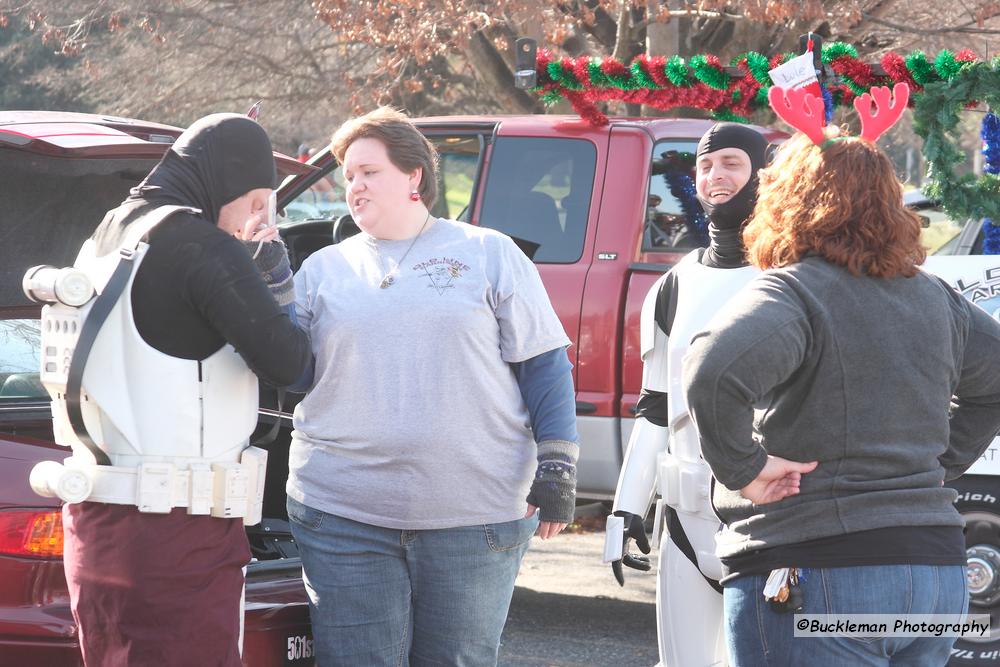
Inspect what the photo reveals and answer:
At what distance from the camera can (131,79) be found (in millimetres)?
12961

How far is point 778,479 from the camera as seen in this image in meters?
2.49

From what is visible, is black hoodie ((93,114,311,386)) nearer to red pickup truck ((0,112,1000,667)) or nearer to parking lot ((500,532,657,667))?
red pickup truck ((0,112,1000,667))

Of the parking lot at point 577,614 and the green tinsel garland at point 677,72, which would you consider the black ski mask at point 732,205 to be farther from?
the parking lot at point 577,614

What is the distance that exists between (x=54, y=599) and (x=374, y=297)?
1.09 metres

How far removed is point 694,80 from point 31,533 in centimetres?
346

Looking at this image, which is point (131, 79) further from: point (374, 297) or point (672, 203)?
point (374, 297)

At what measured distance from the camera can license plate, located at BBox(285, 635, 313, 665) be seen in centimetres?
341

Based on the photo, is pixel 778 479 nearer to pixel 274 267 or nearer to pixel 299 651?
pixel 274 267

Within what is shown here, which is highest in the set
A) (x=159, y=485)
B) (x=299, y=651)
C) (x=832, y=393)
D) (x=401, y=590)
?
(x=832, y=393)

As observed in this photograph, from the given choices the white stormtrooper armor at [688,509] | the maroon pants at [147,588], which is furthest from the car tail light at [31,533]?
the white stormtrooper armor at [688,509]

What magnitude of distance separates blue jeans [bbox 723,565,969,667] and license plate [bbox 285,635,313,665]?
1363 mm

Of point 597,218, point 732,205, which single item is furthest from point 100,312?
point 597,218

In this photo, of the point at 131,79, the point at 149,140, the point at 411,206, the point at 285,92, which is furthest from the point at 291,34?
the point at 411,206

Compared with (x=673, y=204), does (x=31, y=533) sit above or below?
below
